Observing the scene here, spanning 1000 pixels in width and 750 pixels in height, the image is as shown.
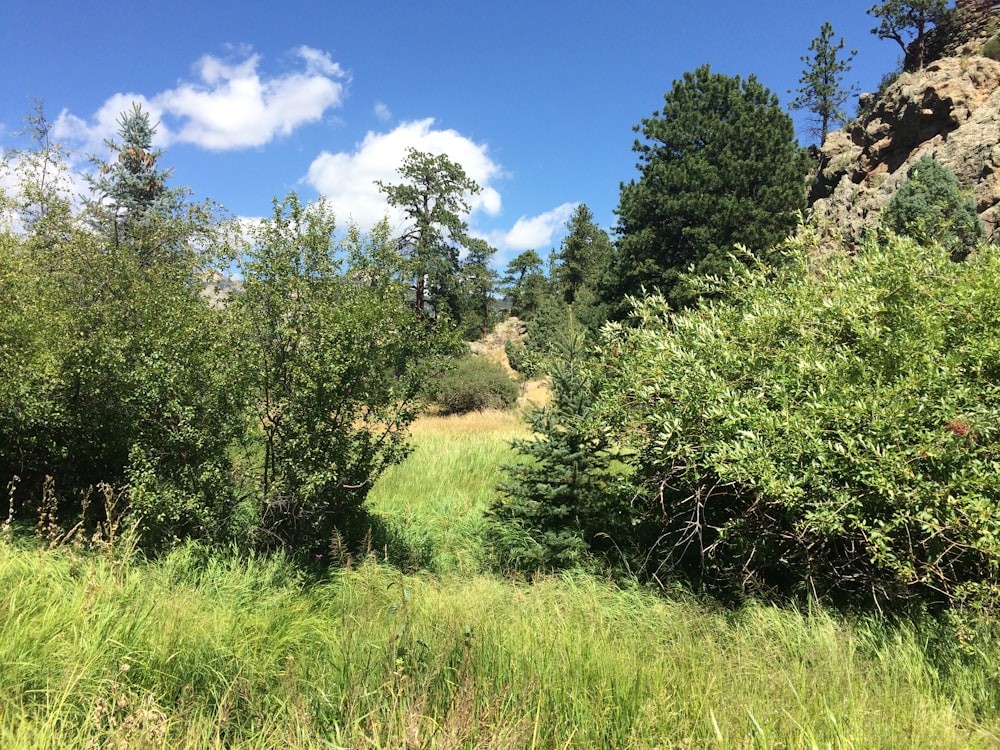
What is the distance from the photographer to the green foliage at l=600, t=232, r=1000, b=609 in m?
3.53

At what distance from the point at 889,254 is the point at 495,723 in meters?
5.00

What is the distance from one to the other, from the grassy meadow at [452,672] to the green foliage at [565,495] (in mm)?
1812

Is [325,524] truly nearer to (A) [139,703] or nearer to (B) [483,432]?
(A) [139,703]

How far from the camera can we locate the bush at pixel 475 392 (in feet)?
71.5

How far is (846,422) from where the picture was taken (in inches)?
150

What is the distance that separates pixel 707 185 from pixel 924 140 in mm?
14391

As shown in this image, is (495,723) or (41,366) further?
(41,366)

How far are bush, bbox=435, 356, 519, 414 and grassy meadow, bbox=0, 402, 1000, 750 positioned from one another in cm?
1710

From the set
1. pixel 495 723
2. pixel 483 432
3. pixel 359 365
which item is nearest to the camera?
pixel 495 723

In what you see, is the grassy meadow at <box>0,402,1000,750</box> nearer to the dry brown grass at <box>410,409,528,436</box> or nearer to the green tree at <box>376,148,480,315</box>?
the dry brown grass at <box>410,409,528,436</box>

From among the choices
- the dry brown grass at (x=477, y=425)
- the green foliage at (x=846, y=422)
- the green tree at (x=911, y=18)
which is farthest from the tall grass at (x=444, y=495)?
the green tree at (x=911, y=18)

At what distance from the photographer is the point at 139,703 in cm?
264

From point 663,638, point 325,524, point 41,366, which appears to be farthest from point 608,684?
point 41,366

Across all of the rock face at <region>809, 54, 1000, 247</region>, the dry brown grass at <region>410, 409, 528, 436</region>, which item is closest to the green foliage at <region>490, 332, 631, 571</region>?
the dry brown grass at <region>410, 409, 528, 436</region>
